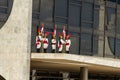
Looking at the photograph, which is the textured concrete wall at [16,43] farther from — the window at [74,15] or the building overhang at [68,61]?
the window at [74,15]

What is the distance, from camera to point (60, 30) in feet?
106

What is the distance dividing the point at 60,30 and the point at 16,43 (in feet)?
15.7

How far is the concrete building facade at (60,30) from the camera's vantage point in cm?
2823

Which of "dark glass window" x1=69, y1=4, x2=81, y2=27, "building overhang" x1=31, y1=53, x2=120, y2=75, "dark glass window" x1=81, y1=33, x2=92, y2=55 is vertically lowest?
"building overhang" x1=31, y1=53, x2=120, y2=75

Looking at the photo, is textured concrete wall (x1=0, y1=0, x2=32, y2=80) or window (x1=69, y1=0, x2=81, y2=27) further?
window (x1=69, y1=0, x2=81, y2=27)

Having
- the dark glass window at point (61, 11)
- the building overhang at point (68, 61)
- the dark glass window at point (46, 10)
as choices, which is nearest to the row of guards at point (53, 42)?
the dark glass window at point (46, 10)

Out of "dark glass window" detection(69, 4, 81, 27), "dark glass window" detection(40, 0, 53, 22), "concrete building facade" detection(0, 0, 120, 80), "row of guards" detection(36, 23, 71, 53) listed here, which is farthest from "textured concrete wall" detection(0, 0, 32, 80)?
"dark glass window" detection(69, 4, 81, 27)

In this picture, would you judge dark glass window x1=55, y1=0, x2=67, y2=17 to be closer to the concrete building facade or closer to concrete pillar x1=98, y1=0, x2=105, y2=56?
the concrete building facade

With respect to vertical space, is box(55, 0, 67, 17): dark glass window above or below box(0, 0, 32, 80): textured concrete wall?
above

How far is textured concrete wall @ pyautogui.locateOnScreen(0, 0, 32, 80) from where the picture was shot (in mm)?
27891

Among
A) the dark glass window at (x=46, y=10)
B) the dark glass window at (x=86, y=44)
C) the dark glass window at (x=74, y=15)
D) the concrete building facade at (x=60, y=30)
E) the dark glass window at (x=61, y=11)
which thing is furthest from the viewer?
the dark glass window at (x=86, y=44)

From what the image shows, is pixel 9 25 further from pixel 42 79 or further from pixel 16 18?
pixel 42 79

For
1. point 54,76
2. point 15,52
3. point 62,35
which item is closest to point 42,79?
point 54,76

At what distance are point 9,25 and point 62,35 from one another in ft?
16.0
